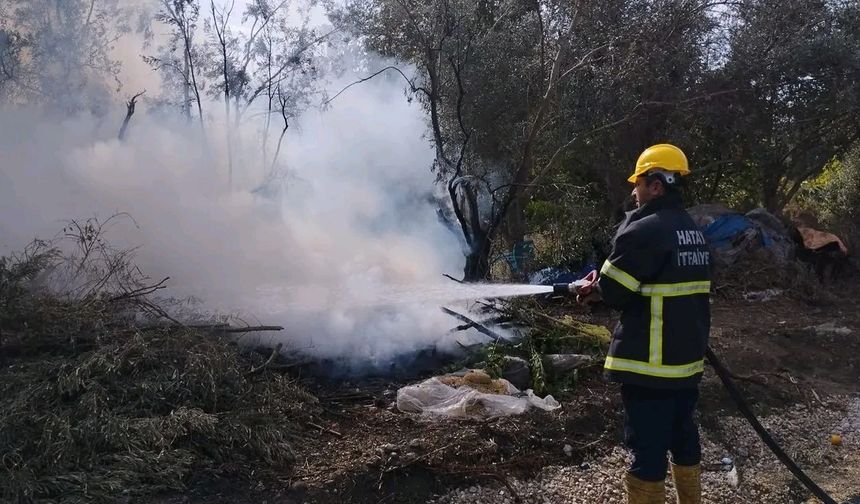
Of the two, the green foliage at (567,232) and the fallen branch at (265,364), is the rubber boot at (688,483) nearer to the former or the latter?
the fallen branch at (265,364)

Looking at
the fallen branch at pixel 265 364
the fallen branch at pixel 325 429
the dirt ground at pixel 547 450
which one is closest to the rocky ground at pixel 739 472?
the dirt ground at pixel 547 450

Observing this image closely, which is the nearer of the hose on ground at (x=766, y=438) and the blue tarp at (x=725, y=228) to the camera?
the hose on ground at (x=766, y=438)

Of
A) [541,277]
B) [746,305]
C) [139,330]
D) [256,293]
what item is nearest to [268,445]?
[139,330]

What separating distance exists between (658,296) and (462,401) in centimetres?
186

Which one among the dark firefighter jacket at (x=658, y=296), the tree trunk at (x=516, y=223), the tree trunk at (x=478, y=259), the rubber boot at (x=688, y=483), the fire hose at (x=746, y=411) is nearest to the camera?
the dark firefighter jacket at (x=658, y=296)

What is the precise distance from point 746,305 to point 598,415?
504 centimetres

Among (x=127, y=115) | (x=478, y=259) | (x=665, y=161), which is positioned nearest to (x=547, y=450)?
(x=665, y=161)

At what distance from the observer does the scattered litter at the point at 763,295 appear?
9062 mm

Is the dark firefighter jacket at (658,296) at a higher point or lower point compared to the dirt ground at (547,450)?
higher

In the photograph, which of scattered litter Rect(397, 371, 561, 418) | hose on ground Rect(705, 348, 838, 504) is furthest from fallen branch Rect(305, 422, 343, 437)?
hose on ground Rect(705, 348, 838, 504)

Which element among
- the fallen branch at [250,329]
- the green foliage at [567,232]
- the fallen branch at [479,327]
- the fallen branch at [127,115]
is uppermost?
the fallen branch at [127,115]

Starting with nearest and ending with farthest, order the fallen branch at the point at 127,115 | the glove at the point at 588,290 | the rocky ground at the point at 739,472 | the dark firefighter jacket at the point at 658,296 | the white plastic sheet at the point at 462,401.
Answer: the dark firefighter jacket at the point at 658,296 < the glove at the point at 588,290 < the rocky ground at the point at 739,472 < the white plastic sheet at the point at 462,401 < the fallen branch at the point at 127,115

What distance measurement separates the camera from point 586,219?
30.0 ft

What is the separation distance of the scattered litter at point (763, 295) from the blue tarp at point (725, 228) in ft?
2.91
